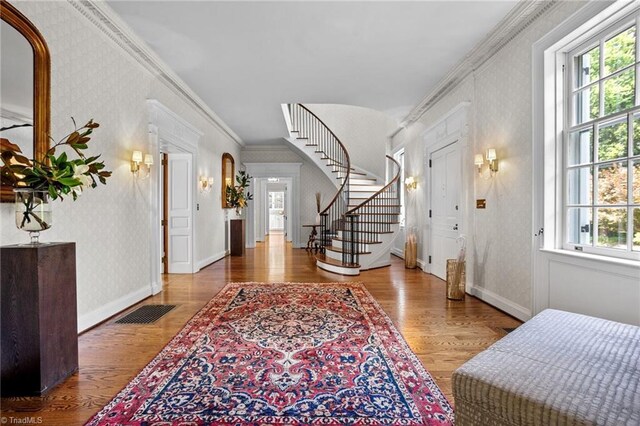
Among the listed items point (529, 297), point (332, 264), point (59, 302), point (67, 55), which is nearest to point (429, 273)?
point (332, 264)

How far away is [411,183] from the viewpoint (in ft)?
21.8

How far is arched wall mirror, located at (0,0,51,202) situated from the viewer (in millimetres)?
2256

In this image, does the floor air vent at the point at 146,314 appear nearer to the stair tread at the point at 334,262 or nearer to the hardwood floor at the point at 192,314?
the hardwood floor at the point at 192,314

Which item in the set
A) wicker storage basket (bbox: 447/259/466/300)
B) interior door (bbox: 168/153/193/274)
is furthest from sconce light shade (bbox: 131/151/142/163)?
wicker storage basket (bbox: 447/259/466/300)

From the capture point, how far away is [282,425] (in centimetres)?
169

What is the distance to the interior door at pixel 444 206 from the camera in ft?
16.1

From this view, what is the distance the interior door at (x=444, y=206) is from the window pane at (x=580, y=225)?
1.82m

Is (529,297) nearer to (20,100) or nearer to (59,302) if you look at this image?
(59,302)

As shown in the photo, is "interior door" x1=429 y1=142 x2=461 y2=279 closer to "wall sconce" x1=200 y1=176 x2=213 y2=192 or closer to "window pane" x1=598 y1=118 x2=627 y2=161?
"window pane" x1=598 y1=118 x2=627 y2=161

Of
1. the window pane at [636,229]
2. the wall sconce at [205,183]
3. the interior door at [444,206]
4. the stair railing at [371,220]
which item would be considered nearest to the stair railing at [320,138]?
the stair railing at [371,220]

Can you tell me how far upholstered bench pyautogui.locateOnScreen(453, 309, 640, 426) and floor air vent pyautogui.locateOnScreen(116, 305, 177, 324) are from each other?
124 inches

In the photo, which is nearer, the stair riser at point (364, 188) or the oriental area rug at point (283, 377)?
the oriental area rug at point (283, 377)

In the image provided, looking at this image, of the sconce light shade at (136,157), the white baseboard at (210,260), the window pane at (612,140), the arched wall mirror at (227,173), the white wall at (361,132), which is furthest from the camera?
the white wall at (361,132)

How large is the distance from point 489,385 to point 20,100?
11.5 feet
